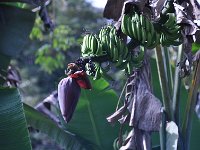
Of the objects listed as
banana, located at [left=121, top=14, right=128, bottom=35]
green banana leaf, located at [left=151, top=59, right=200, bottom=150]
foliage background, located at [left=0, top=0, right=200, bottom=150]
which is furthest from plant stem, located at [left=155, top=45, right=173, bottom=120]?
foliage background, located at [left=0, top=0, right=200, bottom=150]

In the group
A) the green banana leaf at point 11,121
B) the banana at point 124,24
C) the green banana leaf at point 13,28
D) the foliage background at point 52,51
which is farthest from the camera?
the foliage background at point 52,51

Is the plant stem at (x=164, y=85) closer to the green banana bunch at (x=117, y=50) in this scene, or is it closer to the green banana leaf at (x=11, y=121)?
the green banana bunch at (x=117, y=50)

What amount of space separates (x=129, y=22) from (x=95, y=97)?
2.62ft

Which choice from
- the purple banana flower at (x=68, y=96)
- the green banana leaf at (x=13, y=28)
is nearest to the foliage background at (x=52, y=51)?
the green banana leaf at (x=13, y=28)

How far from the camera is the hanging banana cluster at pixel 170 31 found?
4.47 ft

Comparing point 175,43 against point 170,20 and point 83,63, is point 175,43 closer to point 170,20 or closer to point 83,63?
point 170,20

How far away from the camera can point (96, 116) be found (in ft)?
6.85

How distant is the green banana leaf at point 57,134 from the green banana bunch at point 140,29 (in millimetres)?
788

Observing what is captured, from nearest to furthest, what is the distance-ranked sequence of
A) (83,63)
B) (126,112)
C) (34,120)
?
(83,63)
(126,112)
(34,120)

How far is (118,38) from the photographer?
1348 millimetres

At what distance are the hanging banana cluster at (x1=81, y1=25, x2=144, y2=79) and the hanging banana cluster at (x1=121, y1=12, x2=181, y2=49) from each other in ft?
0.13

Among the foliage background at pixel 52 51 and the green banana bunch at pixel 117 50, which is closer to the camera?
the green banana bunch at pixel 117 50

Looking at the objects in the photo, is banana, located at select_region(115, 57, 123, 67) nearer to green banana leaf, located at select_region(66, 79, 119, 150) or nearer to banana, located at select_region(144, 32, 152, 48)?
banana, located at select_region(144, 32, 152, 48)

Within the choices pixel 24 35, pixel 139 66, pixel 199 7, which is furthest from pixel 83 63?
pixel 24 35
